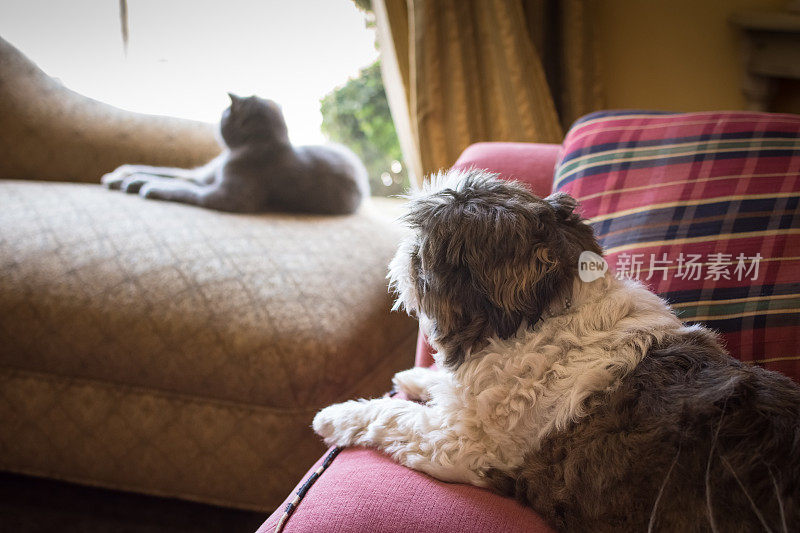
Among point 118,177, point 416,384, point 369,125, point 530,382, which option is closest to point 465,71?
point 369,125

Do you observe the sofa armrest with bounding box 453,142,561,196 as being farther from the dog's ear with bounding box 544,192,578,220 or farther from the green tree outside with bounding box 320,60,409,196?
the green tree outside with bounding box 320,60,409,196

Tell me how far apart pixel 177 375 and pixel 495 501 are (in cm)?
116

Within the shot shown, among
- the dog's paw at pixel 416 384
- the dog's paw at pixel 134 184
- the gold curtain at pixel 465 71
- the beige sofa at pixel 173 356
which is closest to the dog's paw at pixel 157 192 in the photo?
the dog's paw at pixel 134 184

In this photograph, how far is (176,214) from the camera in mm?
2424

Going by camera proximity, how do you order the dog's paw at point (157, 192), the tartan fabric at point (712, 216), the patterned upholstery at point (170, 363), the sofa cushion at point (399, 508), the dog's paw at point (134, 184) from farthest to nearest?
1. the dog's paw at point (134, 184)
2. the dog's paw at point (157, 192)
3. the patterned upholstery at point (170, 363)
4. the tartan fabric at point (712, 216)
5. the sofa cushion at point (399, 508)

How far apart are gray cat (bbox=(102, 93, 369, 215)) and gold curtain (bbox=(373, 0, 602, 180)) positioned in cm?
53

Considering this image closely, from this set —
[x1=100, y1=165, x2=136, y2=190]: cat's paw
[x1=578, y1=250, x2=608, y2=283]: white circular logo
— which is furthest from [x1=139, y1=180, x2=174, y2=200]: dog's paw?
[x1=578, y1=250, x2=608, y2=283]: white circular logo

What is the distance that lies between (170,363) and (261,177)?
100 centimetres

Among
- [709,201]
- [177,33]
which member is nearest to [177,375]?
[709,201]

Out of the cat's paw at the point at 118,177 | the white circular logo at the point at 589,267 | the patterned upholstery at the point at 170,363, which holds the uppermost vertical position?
the white circular logo at the point at 589,267

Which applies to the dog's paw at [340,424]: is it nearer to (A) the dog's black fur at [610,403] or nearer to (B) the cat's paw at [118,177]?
(A) the dog's black fur at [610,403]

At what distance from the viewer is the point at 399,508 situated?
1.15 metres

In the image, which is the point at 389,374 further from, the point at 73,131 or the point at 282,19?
the point at 282,19

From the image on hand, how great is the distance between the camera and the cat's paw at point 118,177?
2.79m
